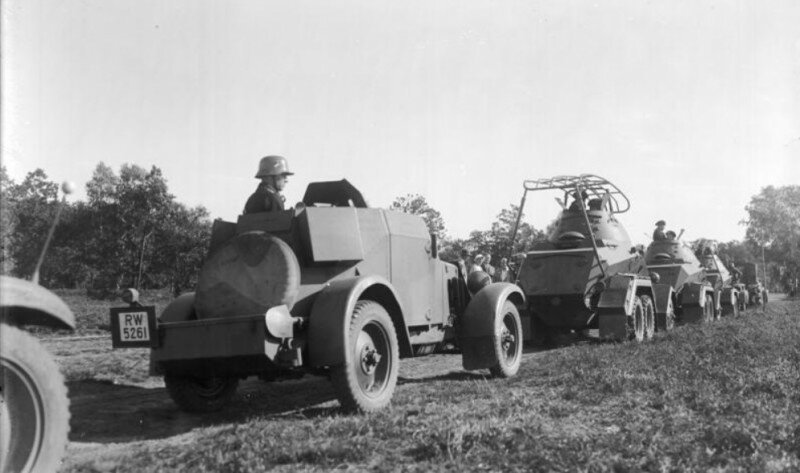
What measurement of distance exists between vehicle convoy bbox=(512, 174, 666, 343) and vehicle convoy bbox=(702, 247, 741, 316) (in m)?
7.24

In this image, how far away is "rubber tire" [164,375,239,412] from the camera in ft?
20.2

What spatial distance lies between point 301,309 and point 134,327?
1.29 m

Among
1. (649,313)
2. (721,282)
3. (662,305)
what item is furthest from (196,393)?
(721,282)

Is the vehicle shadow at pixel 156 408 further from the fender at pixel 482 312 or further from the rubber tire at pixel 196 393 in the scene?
the fender at pixel 482 312

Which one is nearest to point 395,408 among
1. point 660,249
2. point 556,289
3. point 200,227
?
point 556,289

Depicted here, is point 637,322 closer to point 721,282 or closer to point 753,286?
point 721,282

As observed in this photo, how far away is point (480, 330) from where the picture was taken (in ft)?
25.6

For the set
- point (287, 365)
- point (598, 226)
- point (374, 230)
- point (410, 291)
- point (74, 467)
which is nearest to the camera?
point (74, 467)

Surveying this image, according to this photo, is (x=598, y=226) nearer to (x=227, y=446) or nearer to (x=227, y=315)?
(x=227, y=315)

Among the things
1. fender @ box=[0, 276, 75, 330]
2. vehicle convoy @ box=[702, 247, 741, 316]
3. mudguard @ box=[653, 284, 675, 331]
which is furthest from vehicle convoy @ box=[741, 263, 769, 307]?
fender @ box=[0, 276, 75, 330]

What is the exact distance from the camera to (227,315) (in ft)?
18.7

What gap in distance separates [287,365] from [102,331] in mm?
14745

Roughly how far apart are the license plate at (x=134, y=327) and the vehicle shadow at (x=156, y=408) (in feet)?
2.27

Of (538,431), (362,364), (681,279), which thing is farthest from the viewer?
(681,279)
